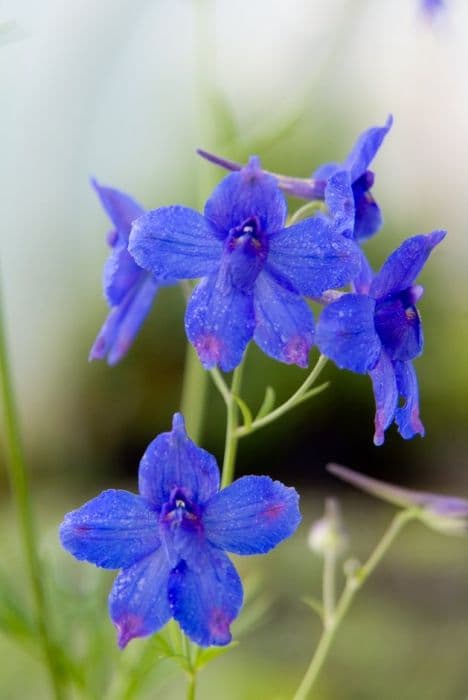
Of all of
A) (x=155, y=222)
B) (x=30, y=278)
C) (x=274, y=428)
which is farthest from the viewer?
(x=30, y=278)

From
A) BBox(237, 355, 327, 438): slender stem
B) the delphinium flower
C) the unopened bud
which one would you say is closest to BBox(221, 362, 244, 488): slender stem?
BBox(237, 355, 327, 438): slender stem

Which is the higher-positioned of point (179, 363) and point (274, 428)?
point (179, 363)

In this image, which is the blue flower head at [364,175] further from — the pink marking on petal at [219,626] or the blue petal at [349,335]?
the pink marking on petal at [219,626]

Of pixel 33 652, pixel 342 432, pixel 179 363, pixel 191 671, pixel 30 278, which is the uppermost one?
pixel 191 671

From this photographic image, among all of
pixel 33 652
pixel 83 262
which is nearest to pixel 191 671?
pixel 33 652

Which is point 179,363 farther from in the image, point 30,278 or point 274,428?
point 30,278

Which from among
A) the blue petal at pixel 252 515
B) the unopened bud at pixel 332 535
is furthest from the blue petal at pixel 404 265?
the unopened bud at pixel 332 535

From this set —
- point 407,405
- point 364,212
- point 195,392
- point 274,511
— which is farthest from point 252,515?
point 195,392
